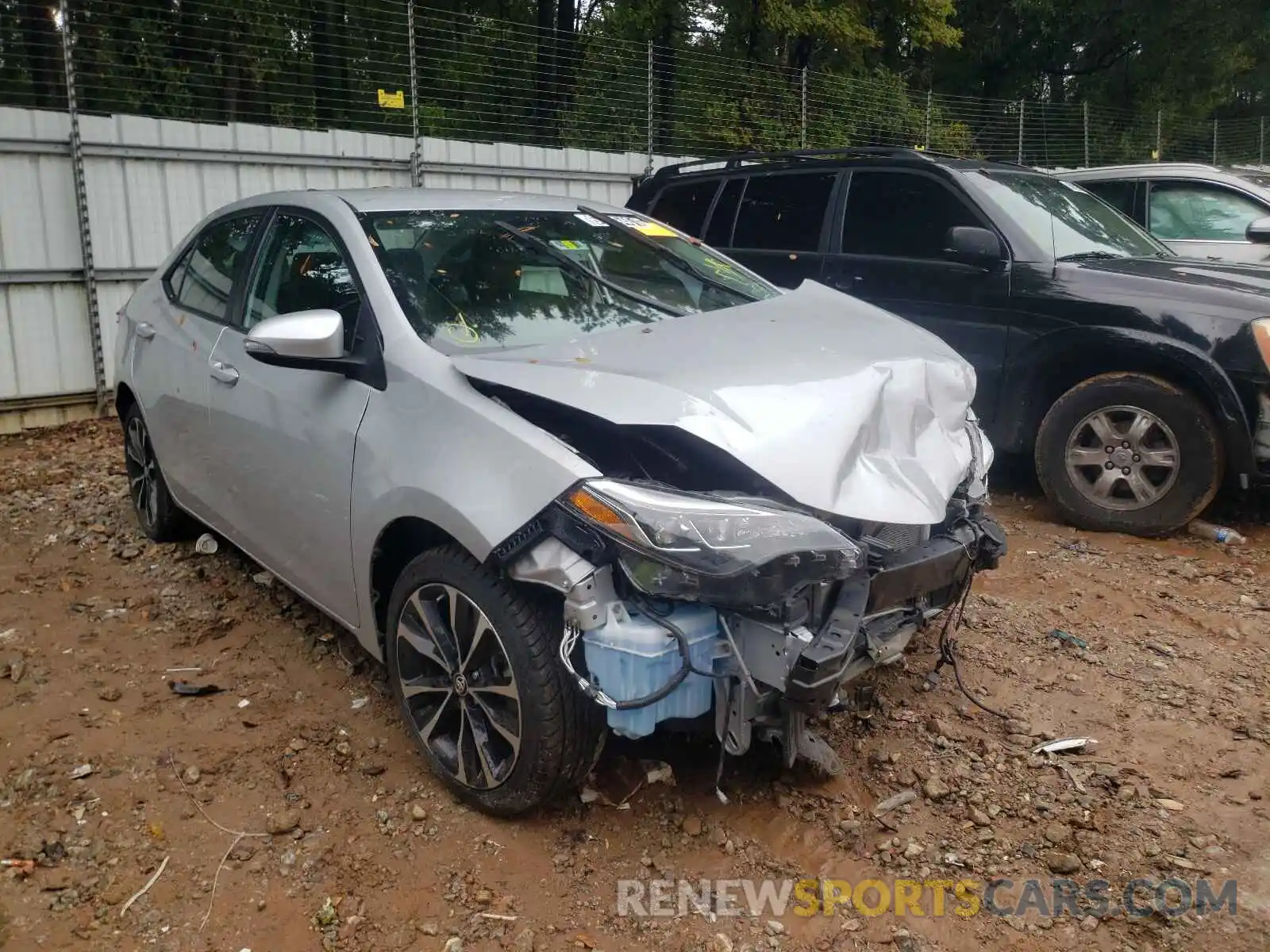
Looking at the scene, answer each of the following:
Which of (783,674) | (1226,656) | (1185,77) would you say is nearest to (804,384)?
(783,674)

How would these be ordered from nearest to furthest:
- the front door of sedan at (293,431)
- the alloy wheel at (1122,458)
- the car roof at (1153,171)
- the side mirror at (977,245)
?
the front door of sedan at (293,431), the alloy wheel at (1122,458), the side mirror at (977,245), the car roof at (1153,171)

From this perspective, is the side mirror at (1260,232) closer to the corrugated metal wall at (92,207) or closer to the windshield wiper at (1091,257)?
the windshield wiper at (1091,257)

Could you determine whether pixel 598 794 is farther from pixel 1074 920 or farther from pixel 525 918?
pixel 1074 920

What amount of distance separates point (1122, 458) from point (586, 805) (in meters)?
3.53

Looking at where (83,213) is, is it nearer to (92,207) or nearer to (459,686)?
(92,207)

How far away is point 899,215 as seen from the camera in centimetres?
596

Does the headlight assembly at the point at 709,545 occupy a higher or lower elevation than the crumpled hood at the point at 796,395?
lower

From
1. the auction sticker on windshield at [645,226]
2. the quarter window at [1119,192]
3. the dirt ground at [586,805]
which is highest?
the quarter window at [1119,192]

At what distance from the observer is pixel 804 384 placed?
2.74m

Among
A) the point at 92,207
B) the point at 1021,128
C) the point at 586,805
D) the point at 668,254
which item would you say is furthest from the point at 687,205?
the point at 1021,128

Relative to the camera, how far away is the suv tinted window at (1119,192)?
7785 millimetres

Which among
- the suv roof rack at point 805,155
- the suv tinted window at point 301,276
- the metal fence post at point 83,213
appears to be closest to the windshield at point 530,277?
the suv tinted window at point 301,276

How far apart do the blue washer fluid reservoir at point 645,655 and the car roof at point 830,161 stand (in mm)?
4344

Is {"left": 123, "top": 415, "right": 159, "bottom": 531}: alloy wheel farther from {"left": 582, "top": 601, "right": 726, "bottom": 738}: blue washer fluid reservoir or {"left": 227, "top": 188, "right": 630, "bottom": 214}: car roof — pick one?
{"left": 582, "top": 601, "right": 726, "bottom": 738}: blue washer fluid reservoir
